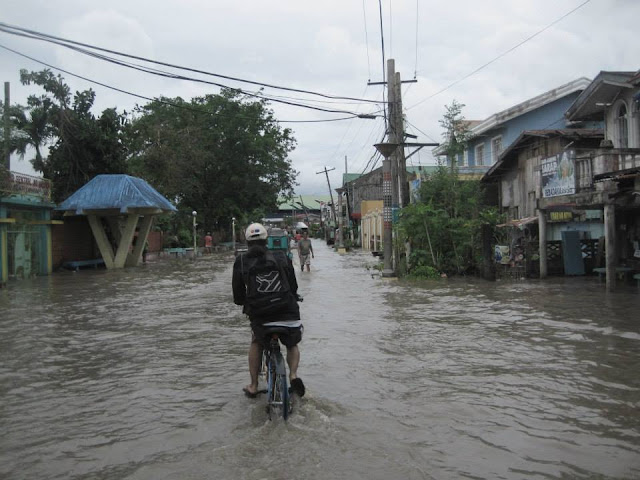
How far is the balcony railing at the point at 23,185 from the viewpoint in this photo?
20.2m

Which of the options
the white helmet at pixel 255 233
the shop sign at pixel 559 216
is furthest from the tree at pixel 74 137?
the white helmet at pixel 255 233

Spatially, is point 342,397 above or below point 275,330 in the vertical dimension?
below

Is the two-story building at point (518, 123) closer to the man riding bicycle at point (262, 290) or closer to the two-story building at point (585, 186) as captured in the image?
the two-story building at point (585, 186)

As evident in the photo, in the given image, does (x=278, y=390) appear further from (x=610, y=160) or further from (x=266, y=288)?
(x=610, y=160)

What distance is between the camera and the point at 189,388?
6723 mm

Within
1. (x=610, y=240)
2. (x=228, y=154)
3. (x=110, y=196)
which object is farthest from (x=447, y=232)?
(x=228, y=154)

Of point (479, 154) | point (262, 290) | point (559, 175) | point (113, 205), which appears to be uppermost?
point (479, 154)

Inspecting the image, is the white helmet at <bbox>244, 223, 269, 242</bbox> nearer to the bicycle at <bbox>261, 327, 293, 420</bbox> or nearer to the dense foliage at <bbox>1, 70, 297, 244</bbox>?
the bicycle at <bbox>261, 327, 293, 420</bbox>

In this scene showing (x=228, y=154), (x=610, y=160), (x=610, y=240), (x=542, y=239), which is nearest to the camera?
(x=610, y=160)

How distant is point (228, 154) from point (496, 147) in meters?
28.5

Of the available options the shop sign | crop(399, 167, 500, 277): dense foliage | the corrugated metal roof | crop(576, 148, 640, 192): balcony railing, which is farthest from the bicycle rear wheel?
the corrugated metal roof

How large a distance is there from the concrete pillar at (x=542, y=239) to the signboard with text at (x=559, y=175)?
1037mm

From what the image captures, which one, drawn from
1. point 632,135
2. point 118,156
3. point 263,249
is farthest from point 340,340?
point 118,156

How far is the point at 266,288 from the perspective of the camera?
5461mm
